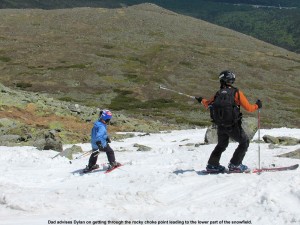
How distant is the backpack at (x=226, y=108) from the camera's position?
1329 centimetres

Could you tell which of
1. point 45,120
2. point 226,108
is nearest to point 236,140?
point 226,108

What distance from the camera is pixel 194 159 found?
17.5 m

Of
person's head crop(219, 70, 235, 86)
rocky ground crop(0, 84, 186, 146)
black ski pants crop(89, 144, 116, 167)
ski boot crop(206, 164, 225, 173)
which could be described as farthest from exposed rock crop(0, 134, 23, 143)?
person's head crop(219, 70, 235, 86)

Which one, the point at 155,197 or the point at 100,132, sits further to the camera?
the point at 100,132

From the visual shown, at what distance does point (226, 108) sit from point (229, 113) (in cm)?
17

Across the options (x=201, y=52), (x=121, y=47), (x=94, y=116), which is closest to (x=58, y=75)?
(x=121, y=47)

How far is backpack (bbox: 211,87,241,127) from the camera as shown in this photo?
43.6 ft

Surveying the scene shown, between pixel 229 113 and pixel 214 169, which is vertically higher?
pixel 229 113

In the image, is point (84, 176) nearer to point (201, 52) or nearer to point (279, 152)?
point (279, 152)

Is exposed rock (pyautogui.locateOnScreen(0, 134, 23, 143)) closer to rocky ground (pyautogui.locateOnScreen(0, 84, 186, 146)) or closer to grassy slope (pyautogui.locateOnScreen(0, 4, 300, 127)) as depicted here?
rocky ground (pyautogui.locateOnScreen(0, 84, 186, 146))

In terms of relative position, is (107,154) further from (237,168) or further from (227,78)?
(227,78)

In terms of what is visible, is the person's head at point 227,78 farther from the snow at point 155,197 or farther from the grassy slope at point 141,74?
the grassy slope at point 141,74

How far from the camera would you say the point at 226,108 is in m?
13.3

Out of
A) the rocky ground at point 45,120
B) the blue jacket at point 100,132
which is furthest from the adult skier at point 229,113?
the rocky ground at point 45,120
